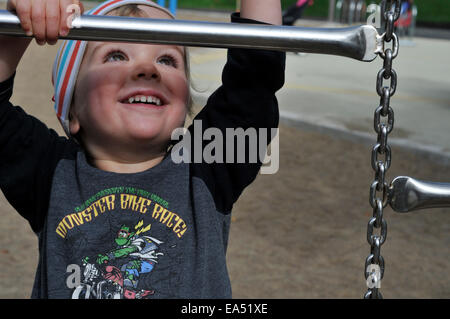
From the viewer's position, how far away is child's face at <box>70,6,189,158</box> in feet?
5.17

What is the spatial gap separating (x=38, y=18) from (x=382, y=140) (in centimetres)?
65

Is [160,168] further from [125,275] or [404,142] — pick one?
[404,142]

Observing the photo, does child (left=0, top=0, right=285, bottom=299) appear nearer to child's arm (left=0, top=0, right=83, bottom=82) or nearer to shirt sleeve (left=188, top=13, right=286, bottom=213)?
shirt sleeve (left=188, top=13, right=286, bottom=213)

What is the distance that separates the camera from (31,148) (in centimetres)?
161

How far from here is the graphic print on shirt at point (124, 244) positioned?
5.10 ft

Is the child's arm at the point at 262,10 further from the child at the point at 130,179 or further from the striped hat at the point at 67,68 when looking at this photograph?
the striped hat at the point at 67,68

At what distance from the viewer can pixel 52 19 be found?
1.26 m

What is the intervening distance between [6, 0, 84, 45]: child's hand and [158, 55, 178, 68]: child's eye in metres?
0.40

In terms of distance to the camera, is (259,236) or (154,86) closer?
(154,86)

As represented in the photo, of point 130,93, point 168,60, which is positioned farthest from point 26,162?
point 168,60

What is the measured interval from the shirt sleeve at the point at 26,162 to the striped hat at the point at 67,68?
0.08 m

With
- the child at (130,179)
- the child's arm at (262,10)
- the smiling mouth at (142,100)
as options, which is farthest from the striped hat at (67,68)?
the child's arm at (262,10)
